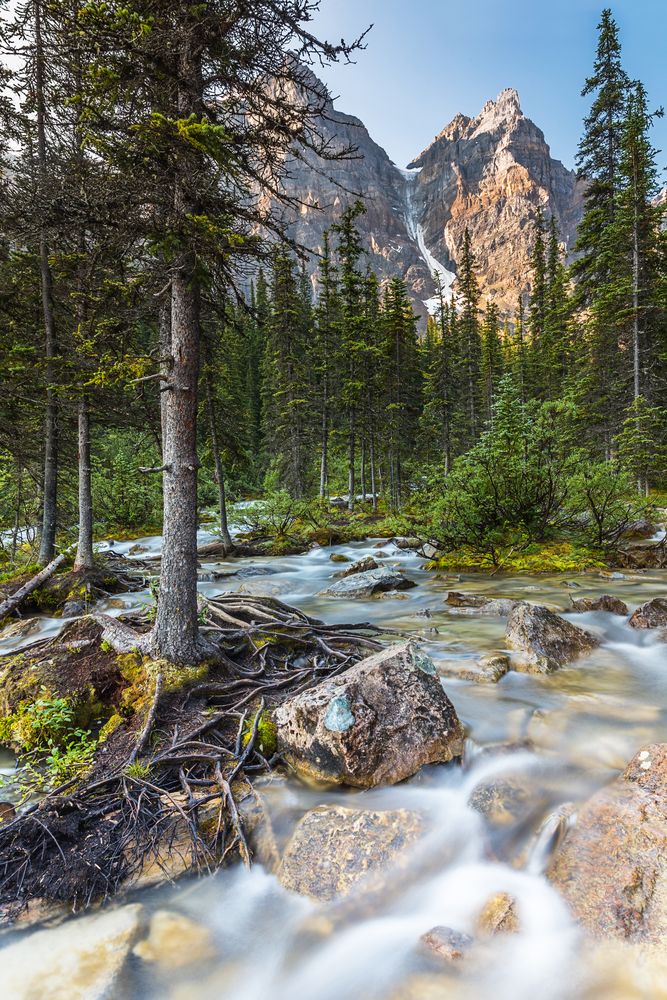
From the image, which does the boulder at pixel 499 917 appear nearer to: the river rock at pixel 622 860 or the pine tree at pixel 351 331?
the river rock at pixel 622 860

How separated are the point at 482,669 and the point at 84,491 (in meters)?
9.37

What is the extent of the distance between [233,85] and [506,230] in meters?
207

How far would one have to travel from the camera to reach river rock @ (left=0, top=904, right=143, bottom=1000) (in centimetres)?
255

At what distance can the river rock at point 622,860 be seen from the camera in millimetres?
2658

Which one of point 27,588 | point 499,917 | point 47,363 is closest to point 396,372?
point 47,363

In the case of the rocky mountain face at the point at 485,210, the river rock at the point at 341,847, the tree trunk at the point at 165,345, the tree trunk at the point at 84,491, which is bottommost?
the river rock at the point at 341,847

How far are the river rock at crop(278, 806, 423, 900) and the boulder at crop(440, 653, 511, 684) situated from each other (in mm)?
2527

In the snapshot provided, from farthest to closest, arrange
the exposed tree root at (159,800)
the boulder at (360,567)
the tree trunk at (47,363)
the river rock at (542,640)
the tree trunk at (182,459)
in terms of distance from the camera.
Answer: the boulder at (360,567)
the tree trunk at (47,363)
the river rock at (542,640)
the tree trunk at (182,459)
the exposed tree root at (159,800)

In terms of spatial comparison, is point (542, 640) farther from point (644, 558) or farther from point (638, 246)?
point (638, 246)

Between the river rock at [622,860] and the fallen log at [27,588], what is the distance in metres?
10.5

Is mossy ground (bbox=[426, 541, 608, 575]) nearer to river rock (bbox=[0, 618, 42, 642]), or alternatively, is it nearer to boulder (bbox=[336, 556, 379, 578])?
boulder (bbox=[336, 556, 379, 578])

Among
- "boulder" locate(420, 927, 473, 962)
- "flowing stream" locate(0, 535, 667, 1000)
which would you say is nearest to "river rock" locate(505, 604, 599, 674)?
"flowing stream" locate(0, 535, 667, 1000)

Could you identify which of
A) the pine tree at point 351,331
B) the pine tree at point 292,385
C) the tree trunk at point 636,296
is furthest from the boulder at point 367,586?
the tree trunk at point 636,296

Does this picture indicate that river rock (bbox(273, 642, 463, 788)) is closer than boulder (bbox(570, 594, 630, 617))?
Yes
